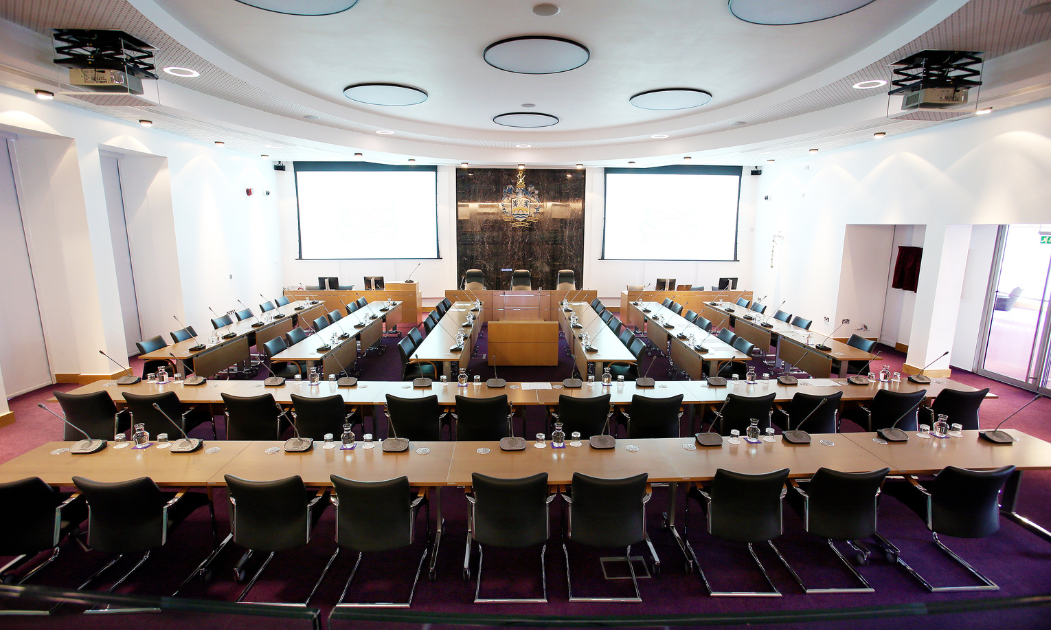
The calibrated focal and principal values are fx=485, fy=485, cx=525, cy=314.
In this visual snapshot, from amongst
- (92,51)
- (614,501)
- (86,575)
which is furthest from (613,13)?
(86,575)

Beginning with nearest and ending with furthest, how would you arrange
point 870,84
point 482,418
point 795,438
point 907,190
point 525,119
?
point 795,438, point 482,418, point 870,84, point 907,190, point 525,119

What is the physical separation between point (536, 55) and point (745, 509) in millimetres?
5261

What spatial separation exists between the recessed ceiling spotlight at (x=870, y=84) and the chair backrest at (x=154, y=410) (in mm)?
9195

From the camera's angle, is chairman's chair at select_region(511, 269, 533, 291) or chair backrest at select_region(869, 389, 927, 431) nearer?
chair backrest at select_region(869, 389, 927, 431)

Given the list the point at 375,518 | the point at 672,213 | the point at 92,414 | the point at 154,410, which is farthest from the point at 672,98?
the point at 92,414

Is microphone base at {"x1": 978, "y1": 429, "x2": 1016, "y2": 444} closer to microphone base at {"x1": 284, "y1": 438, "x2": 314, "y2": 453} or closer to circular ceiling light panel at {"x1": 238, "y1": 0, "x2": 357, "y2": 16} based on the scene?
microphone base at {"x1": 284, "y1": 438, "x2": 314, "y2": 453}

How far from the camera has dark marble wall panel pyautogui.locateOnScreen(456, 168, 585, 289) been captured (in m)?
15.0

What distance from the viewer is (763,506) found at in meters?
3.49

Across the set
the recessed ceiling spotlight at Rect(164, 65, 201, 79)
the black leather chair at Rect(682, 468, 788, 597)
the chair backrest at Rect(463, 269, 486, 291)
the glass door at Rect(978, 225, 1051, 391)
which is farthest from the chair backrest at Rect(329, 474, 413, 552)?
the chair backrest at Rect(463, 269, 486, 291)

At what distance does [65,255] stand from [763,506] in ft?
32.9

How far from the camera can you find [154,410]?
4.97m

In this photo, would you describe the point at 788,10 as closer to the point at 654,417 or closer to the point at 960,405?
the point at 654,417

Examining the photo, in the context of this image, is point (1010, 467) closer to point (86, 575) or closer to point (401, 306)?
point (86, 575)

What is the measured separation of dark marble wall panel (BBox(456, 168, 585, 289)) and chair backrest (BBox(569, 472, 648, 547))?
12129 millimetres
